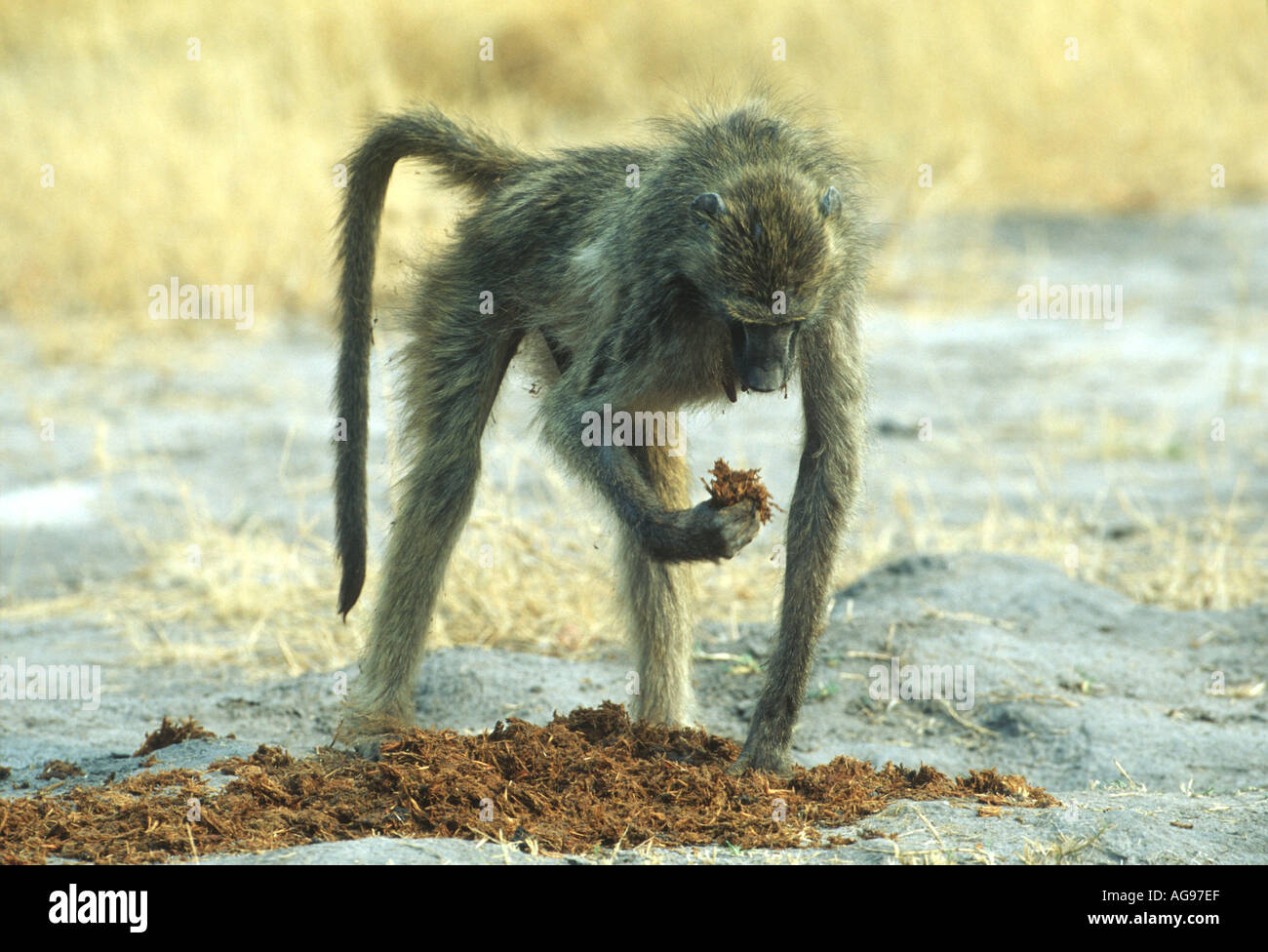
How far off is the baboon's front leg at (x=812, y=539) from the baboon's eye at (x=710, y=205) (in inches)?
20.6

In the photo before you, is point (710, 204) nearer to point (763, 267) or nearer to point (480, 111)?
point (763, 267)

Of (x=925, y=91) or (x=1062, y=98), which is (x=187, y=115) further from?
(x=1062, y=98)

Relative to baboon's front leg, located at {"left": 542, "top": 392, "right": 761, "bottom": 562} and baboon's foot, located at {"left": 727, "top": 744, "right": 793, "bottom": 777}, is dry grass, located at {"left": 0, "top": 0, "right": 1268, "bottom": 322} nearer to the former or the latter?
baboon's front leg, located at {"left": 542, "top": 392, "right": 761, "bottom": 562}

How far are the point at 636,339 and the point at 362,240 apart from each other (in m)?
1.43

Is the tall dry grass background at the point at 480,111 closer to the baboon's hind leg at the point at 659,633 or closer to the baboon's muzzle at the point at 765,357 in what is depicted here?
the baboon's hind leg at the point at 659,633

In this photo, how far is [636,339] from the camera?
4062mm

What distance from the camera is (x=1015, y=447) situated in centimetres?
939

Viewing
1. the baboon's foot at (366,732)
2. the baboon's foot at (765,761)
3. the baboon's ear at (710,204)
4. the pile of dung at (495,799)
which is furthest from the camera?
the baboon's foot at (366,732)

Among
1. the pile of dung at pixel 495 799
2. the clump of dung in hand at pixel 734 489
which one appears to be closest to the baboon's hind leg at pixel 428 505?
the pile of dung at pixel 495 799

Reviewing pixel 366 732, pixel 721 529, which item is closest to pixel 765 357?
pixel 721 529

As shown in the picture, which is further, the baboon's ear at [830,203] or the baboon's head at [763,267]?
the baboon's ear at [830,203]

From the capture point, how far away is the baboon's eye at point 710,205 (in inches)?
151

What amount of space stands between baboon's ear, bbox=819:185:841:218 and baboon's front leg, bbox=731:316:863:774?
0.35m

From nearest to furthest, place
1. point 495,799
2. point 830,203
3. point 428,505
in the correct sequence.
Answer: point 495,799, point 830,203, point 428,505
